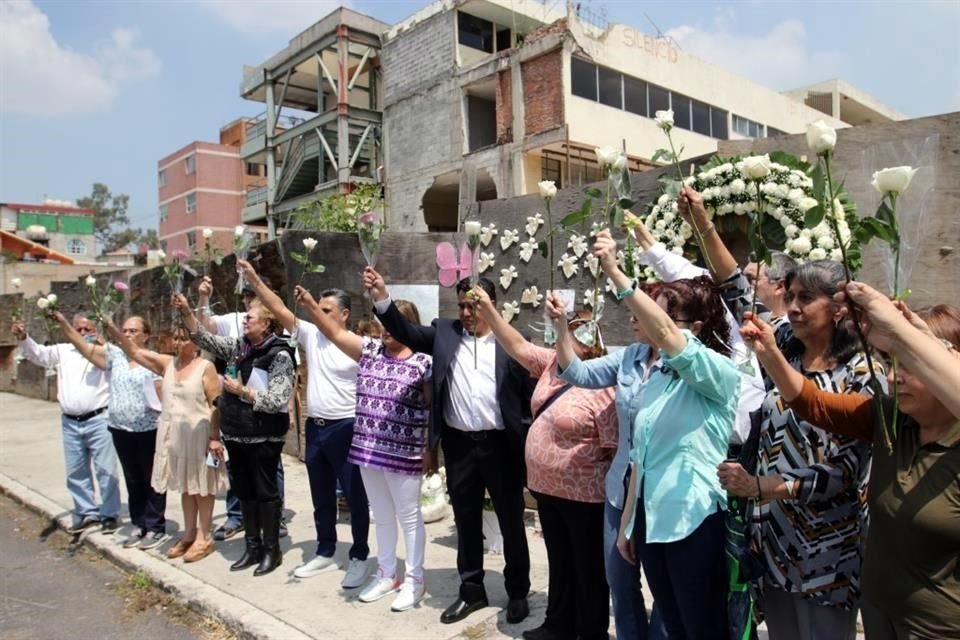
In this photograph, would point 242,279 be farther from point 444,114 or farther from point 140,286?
point 444,114

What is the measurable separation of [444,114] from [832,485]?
18158 mm

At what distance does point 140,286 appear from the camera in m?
11.0

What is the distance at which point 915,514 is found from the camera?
1868 mm

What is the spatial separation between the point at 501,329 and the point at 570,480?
78cm

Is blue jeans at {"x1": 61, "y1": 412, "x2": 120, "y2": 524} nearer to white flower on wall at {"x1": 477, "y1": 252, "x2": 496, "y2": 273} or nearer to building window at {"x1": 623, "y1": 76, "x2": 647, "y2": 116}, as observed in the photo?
white flower on wall at {"x1": 477, "y1": 252, "x2": 496, "y2": 273}

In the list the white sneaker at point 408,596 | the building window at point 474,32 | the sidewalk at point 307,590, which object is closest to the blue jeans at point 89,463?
the sidewalk at point 307,590

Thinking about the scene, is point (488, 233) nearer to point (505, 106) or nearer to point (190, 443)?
point (190, 443)

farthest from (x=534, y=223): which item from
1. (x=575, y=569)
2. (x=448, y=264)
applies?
(x=575, y=569)

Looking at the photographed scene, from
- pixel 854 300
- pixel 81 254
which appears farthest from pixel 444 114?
pixel 81 254

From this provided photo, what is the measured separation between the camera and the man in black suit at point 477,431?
3.72 m

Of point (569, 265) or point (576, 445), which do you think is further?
point (569, 265)

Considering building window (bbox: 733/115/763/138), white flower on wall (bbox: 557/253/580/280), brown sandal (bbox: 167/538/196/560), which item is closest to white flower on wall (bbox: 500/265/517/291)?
white flower on wall (bbox: 557/253/580/280)

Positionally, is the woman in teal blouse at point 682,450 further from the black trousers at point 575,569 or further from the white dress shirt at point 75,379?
the white dress shirt at point 75,379

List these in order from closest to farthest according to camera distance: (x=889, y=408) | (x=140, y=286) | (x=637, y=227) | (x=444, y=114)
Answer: (x=889, y=408)
(x=637, y=227)
(x=140, y=286)
(x=444, y=114)
